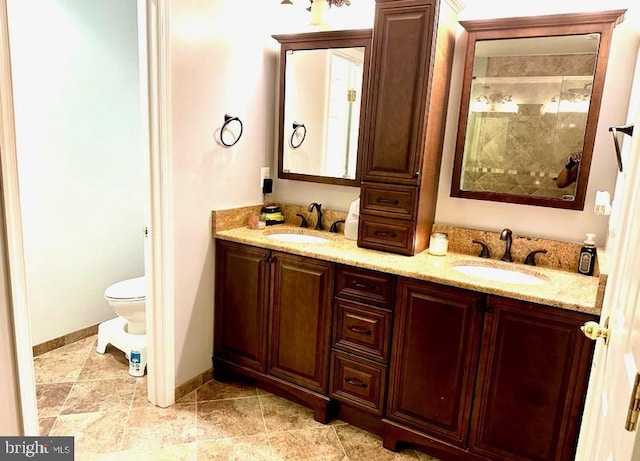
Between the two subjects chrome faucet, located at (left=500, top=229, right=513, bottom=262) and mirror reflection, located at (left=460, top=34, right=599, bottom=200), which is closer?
mirror reflection, located at (left=460, top=34, right=599, bottom=200)

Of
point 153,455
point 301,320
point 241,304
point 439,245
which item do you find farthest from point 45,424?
point 439,245

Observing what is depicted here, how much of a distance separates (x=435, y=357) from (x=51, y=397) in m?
2.04

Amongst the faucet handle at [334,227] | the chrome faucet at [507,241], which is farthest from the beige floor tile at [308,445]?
the chrome faucet at [507,241]

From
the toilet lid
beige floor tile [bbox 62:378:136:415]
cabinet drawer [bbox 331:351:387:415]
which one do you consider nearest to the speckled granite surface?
cabinet drawer [bbox 331:351:387:415]

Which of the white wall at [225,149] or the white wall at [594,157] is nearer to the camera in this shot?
the white wall at [594,157]

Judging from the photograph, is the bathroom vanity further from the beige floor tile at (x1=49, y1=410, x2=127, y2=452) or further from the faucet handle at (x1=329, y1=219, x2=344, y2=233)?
the beige floor tile at (x1=49, y1=410, x2=127, y2=452)

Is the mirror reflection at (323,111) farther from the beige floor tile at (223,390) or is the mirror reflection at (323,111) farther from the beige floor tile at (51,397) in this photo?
the beige floor tile at (51,397)

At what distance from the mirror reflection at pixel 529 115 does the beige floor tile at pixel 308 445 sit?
1439mm

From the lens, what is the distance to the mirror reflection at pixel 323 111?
250 cm

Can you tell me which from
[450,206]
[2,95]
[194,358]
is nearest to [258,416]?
[194,358]

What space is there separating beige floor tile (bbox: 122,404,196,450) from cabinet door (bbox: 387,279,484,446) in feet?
3.35

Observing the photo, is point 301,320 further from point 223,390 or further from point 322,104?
point 322,104

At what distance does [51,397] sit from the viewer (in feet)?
7.70

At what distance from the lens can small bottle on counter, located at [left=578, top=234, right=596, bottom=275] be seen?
6.35 feet
